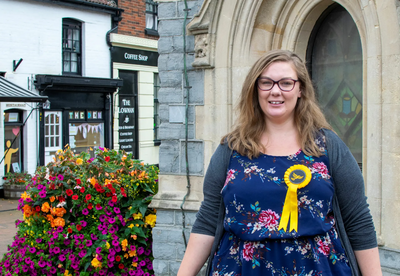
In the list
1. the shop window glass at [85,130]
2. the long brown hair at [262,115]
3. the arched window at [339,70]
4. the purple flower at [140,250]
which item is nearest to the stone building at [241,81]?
the arched window at [339,70]

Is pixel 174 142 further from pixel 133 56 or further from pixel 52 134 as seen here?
pixel 133 56

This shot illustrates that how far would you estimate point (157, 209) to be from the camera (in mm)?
5777

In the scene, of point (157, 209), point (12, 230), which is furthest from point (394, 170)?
point (12, 230)

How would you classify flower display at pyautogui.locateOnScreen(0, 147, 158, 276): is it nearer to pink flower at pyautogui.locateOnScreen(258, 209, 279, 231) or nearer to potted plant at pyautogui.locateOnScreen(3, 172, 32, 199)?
pink flower at pyautogui.locateOnScreen(258, 209, 279, 231)

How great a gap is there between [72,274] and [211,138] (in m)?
2.18

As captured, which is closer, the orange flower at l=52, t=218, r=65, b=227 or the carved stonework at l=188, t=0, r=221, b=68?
the carved stonework at l=188, t=0, r=221, b=68

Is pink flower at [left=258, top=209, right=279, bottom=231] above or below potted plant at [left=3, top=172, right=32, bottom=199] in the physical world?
above

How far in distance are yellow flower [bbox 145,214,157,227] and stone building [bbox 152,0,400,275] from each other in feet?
0.30

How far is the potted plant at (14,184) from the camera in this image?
1343 cm

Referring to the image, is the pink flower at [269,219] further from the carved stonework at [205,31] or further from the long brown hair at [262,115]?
the carved stonework at [205,31]

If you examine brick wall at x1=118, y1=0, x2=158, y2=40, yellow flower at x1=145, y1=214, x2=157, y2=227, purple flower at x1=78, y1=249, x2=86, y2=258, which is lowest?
purple flower at x1=78, y1=249, x2=86, y2=258

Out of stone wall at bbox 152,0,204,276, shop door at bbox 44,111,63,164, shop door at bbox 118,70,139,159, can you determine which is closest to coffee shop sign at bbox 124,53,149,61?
shop door at bbox 118,70,139,159

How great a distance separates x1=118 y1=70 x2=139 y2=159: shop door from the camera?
18.1 m

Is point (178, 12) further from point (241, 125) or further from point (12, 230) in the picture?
point (12, 230)
